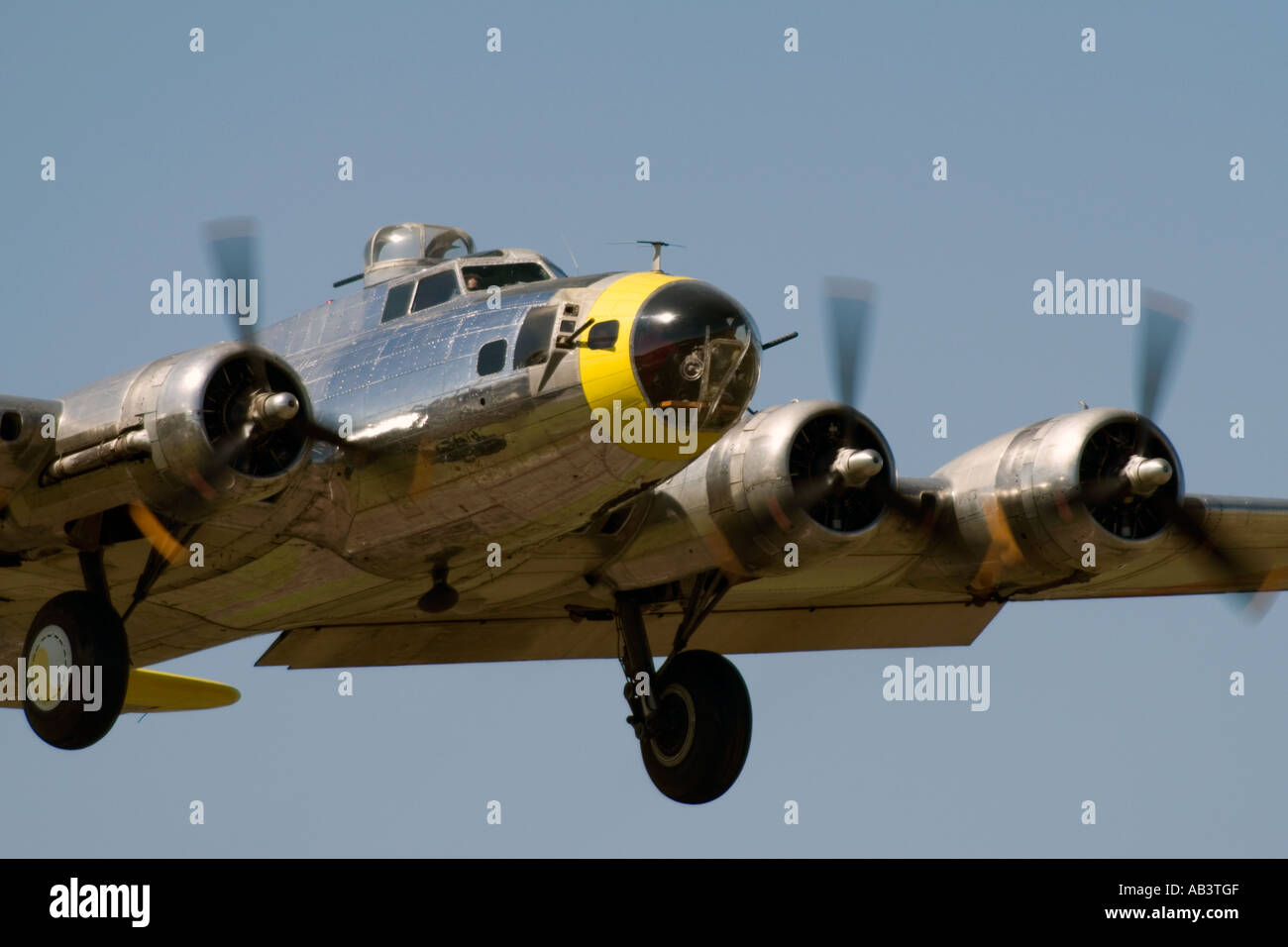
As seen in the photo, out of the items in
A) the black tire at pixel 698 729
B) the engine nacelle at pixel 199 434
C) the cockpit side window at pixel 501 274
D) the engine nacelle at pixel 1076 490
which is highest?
the cockpit side window at pixel 501 274

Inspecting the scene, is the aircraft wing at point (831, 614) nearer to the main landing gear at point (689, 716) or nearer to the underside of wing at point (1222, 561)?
the underside of wing at point (1222, 561)

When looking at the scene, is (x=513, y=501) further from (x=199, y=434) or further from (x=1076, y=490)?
(x=1076, y=490)

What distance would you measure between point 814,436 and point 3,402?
22.2ft

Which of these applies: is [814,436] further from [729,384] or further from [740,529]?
[729,384]

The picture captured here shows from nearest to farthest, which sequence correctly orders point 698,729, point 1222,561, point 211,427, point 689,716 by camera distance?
point 211,427 → point 698,729 → point 689,716 → point 1222,561

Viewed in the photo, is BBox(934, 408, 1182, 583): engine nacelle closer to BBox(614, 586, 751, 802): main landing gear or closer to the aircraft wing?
Result: the aircraft wing

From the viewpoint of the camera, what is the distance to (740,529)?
1905 centimetres

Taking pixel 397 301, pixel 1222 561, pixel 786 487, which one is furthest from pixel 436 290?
pixel 1222 561

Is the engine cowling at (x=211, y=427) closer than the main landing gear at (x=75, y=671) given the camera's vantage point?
Yes

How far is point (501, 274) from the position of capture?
18.3 meters

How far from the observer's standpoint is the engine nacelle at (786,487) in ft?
61.3

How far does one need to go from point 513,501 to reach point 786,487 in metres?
2.53

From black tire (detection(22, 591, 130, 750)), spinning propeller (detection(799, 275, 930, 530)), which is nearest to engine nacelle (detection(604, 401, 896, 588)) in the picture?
spinning propeller (detection(799, 275, 930, 530))

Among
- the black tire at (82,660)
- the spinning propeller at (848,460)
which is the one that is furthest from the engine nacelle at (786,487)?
the black tire at (82,660)
